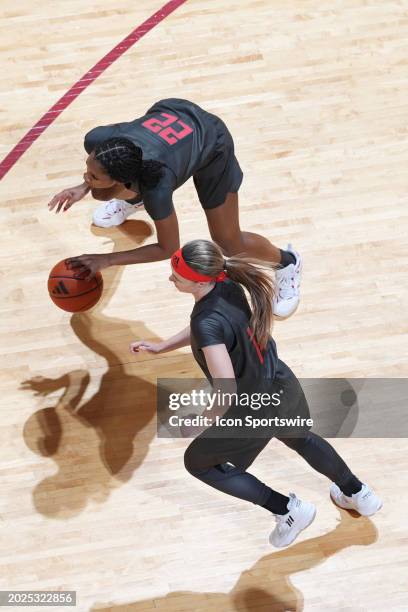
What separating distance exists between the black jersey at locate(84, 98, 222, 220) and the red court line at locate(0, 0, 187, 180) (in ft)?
5.53

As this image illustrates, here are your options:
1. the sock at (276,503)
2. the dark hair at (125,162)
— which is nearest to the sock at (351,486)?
the sock at (276,503)

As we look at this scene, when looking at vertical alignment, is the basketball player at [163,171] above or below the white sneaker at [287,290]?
above

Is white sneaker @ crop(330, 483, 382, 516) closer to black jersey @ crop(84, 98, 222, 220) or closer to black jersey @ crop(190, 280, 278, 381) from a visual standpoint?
black jersey @ crop(190, 280, 278, 381)

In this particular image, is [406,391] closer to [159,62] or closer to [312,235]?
[312,235]

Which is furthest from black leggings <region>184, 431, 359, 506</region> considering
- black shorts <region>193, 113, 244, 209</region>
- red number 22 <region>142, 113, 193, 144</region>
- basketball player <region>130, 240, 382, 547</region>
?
red number 22 <region>142, 113, 193, 144</region>

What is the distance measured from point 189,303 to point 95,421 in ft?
2.97

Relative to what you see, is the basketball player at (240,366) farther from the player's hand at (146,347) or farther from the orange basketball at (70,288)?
the orange basketball at (70,288)

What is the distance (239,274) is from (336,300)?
1730mm

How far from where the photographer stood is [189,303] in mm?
5434

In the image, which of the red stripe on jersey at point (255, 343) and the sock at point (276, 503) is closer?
the red stripe on jersey at point (255, 343)

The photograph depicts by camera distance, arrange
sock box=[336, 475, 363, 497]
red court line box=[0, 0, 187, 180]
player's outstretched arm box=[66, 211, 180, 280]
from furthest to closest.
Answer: red court line box=[0, 0, 187, 180]
player's outstretched arm box=[66, 211, 180, 280]
sock box=[336, 475, 363, 497]

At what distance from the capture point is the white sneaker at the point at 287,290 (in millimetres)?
5324

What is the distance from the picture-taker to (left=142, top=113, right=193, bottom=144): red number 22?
450 cm

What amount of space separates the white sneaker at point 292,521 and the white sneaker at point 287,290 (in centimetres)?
123
